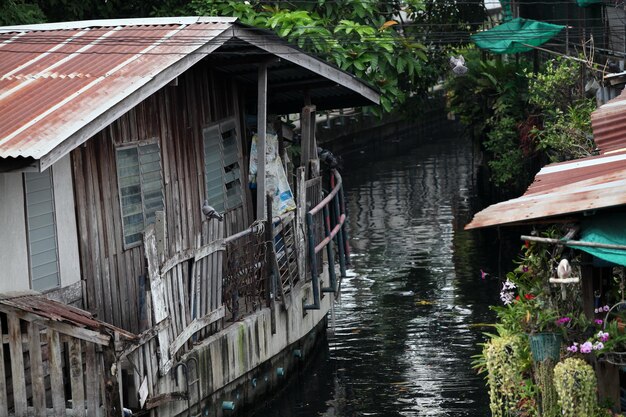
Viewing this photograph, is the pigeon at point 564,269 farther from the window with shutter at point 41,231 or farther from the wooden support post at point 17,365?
the window with shutter at point 41,231

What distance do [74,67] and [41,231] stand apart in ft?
6.14

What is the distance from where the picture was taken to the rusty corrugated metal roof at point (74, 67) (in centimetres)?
1024

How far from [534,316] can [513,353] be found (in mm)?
381

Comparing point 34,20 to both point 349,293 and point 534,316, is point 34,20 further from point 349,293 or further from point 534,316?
point 534,316

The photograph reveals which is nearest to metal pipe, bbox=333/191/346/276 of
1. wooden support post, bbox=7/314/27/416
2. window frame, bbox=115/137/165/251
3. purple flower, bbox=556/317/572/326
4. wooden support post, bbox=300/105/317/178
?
wooden support post, bbox=300/105/317/178

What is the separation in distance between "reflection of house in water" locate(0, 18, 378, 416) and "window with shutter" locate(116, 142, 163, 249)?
0.02 meters

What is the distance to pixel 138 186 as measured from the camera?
13.0m

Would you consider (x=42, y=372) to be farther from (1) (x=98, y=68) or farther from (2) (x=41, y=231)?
(1) (x=98, y=68)

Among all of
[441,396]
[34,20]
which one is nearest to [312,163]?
[441,396]

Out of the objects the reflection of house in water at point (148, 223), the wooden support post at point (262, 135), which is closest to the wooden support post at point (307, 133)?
the reflection of house in water at point (148, 223)

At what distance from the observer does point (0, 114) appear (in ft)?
35.4

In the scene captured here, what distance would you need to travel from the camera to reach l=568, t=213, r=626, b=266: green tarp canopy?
8.12 metres

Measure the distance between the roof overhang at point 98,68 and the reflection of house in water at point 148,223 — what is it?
25 mm

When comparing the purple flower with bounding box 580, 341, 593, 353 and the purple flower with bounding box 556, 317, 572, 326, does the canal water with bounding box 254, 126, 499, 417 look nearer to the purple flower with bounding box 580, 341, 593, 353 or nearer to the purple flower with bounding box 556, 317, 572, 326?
the purple flower with bounding box 556, 317, 572, 326
